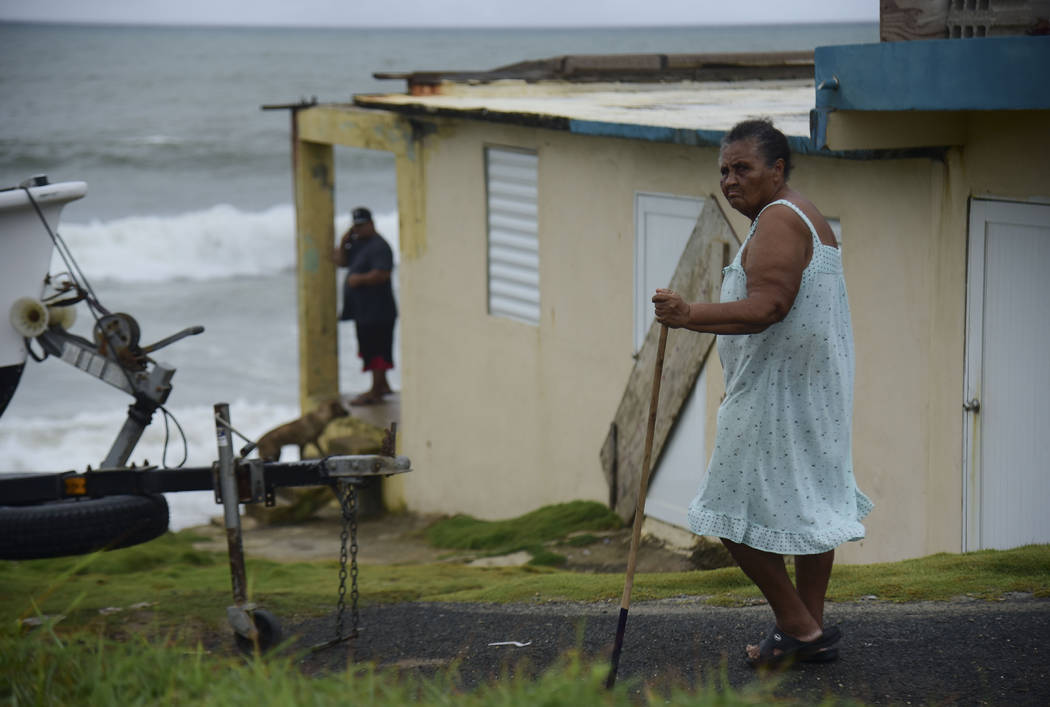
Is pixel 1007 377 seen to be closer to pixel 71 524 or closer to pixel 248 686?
pixel 248 686

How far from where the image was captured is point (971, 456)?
277 inches

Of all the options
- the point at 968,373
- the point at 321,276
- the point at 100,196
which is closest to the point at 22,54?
the point at 100,196

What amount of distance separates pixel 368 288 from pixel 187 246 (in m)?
23.5

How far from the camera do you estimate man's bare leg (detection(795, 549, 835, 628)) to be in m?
4.52

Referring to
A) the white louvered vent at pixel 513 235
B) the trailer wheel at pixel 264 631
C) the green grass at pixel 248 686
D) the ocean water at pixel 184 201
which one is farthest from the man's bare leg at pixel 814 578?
the white louvered vent at pixel 513 235

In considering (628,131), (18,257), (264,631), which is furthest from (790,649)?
(628,131)

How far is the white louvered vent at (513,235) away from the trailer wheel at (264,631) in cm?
511

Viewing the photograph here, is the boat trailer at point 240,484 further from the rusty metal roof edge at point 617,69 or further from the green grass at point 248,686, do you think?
the rusty metal roof edge at point 617,69

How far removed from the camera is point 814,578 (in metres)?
4.54

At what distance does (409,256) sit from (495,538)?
10.3 ft

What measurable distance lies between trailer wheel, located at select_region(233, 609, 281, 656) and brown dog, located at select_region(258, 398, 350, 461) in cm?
669

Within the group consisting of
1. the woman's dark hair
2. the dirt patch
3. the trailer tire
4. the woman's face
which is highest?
the woman's dark hair

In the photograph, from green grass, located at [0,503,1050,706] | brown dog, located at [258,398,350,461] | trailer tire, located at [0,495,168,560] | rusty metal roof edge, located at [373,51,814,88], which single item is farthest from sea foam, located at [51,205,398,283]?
trailer tire, located at [0,495,168,560]

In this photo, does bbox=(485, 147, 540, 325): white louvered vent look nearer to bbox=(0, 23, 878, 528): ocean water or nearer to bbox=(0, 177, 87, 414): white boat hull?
bbox=(0, 23, 878, 528): ocean water
